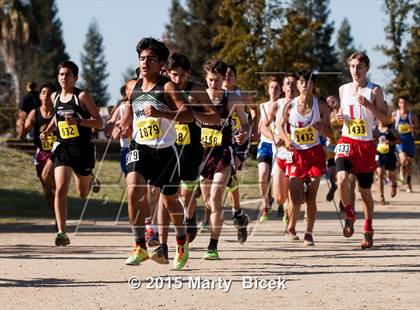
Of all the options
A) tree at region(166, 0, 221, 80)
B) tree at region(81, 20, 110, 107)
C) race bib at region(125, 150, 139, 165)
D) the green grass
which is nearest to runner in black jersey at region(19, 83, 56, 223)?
the green grass

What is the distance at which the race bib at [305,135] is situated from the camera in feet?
45.3

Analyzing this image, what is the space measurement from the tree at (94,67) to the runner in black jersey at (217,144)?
123m

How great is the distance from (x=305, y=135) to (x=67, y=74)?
9.90 feet

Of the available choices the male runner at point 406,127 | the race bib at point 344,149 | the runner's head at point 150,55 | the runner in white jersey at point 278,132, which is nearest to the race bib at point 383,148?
the male runner at point 406,127

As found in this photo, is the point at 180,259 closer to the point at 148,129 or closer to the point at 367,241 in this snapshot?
the point at 148,129

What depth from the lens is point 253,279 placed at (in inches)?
405

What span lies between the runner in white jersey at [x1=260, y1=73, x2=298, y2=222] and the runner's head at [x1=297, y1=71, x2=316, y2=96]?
591 mm

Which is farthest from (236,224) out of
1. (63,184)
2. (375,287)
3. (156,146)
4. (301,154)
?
(375,287)

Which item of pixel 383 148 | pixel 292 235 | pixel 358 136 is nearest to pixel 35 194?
pixel 383 148

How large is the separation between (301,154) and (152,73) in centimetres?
381

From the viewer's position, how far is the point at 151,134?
1062 centimetres

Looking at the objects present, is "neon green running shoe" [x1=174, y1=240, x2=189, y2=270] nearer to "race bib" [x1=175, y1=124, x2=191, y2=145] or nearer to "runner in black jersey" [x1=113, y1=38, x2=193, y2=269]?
Answer: "runner in black jersey" [x1=113, y1=38, x2=193, y2=269]

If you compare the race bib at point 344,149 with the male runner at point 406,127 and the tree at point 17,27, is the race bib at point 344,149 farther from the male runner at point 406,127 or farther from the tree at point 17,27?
the tree at point 17,27

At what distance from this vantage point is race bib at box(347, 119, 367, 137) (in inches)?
525
